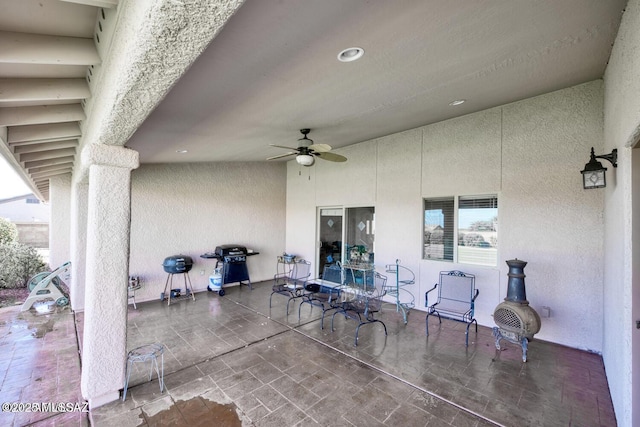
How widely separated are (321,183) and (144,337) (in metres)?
4.94

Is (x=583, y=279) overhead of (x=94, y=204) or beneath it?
beneath

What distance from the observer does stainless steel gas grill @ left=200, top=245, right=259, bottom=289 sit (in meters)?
6.64

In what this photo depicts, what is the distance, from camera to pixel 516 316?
11.3 ft

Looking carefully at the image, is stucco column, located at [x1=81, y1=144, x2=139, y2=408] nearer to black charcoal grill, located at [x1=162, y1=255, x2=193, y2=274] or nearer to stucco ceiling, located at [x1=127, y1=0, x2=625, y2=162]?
stucco ceiling, located at [x1=127, y1=0, x2=625, y2=162]

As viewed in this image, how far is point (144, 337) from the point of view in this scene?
414 centimetres

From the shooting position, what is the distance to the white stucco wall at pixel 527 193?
372 centimetres

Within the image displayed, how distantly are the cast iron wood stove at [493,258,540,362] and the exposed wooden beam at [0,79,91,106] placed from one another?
16.9ft

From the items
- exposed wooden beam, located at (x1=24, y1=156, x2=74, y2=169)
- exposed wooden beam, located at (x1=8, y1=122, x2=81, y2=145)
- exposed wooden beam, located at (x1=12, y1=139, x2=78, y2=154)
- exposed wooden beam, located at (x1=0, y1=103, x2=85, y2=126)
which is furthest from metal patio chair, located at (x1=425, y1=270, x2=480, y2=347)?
exposed wooden beam, located at (x1=24, y1=156, x2=74, y2=169)

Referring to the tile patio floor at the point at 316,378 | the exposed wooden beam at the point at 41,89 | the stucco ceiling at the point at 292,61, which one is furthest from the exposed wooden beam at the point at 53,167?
the exposed wooden beam at the point at 41,89

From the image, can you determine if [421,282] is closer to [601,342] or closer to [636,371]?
[601,342]

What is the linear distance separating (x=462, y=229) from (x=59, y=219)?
29.8 feet

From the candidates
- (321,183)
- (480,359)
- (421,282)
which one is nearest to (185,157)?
(321,183)

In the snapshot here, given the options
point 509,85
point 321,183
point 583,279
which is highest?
point 509,85

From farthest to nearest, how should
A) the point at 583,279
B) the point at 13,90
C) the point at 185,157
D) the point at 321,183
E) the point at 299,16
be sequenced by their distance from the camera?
the point at 321,183
the point at 185,157
the point at 583,279
the point at 13,90
the point at 299,16
